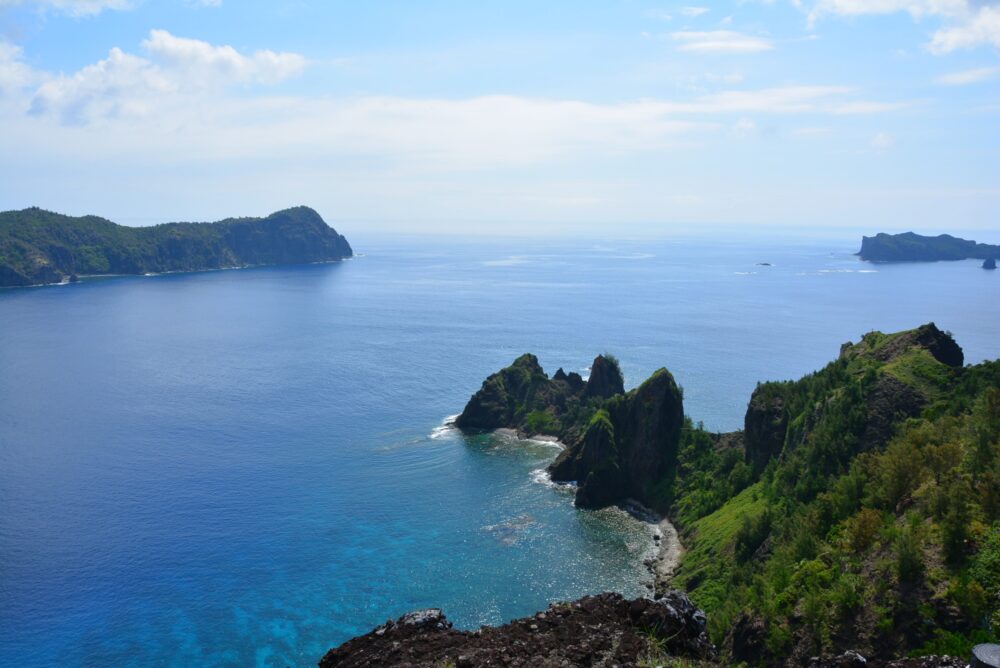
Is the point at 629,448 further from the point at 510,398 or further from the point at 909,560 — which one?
the point at 909,560

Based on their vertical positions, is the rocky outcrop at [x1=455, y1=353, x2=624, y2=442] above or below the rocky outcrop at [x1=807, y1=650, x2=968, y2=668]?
below

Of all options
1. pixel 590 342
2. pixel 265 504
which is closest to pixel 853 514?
pixel 265 504

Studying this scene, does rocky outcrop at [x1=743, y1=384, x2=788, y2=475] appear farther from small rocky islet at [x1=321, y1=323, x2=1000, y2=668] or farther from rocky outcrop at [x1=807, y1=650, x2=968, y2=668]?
rocky outcrop at [x1=807, y1=650, x2=968, y2=668]

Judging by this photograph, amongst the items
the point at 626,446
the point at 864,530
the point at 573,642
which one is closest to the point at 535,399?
the point at 626,446

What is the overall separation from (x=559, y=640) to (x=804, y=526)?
119ft

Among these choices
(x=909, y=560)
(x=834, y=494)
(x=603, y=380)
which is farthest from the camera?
(x=603, y=380)

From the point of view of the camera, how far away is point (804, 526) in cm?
5650

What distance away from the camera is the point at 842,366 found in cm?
8344

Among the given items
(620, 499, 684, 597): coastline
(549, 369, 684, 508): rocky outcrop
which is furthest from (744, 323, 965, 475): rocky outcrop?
(620, 499, 684, 597): coastline

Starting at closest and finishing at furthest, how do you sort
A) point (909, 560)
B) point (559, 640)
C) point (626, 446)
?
point (559, 640) → point (909, 560) → point (626, 446)

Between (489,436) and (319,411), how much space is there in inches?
1402

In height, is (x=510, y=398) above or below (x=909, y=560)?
below

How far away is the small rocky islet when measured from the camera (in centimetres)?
2856

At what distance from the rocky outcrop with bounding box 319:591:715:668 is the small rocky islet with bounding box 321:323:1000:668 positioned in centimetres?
8
